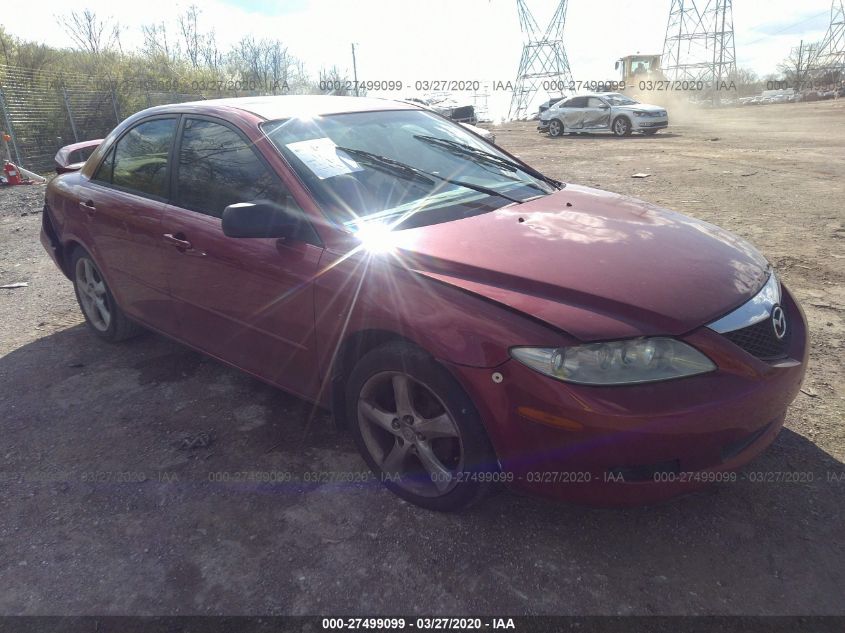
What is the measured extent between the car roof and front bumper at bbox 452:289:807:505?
1.84 m

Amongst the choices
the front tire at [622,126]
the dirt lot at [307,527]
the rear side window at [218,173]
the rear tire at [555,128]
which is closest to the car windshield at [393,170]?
the rear side window at [218,173]

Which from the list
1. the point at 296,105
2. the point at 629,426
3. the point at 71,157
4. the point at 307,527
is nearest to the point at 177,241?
the point at 296,105

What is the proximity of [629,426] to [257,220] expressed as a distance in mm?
1730

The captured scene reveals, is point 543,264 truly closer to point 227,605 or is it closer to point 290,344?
point 290,344

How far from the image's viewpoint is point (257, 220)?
2496 millimetres

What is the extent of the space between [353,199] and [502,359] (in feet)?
3.76

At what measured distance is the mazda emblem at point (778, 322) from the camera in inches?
88.2

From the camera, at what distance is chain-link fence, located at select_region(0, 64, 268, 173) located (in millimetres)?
14766

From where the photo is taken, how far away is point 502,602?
202 cm

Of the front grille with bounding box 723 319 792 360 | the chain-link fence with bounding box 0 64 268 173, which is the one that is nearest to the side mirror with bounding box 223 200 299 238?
the front grille with bounding box 723 319 792 360

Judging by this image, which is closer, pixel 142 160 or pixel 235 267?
pixel 235 267

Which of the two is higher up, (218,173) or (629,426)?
(218,173)

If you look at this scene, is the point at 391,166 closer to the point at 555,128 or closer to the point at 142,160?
the point at 142,160

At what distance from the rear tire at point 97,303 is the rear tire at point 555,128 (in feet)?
68.1
